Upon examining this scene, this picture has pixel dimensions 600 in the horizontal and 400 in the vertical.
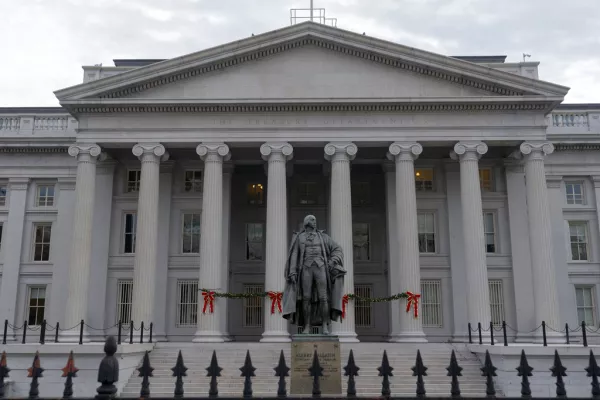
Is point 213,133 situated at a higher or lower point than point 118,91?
lower

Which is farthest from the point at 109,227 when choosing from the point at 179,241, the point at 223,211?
the point at 223,211

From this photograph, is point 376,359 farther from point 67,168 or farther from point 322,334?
point 67,168

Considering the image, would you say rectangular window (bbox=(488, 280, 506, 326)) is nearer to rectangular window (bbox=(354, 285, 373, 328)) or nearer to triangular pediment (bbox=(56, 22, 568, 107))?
rectangular window (bbox=(354, 285, 373, 328))

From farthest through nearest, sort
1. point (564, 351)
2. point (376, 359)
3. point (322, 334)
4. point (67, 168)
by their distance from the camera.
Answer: point (67, 168) → point (376, 359) → point (564, 351) → point (322, 334)

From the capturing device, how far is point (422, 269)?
32562mm

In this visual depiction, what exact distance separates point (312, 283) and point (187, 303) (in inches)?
817

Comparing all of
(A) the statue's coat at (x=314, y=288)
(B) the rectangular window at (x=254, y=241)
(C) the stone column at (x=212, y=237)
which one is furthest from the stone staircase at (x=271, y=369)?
(B) the rectangular window at (x=254, y=241)

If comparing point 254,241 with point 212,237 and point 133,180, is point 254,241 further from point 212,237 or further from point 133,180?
point 133,180

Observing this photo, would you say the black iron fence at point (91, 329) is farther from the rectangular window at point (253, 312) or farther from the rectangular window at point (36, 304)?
the rectangular window at point (253, 312)

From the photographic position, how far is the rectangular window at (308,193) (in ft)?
117

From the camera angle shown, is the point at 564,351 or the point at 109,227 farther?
the point at 109,227

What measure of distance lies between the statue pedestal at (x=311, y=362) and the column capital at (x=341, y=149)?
58.4 ft

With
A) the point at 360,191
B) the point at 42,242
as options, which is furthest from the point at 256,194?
the point at 42,242

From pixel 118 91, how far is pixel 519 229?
22.1m
